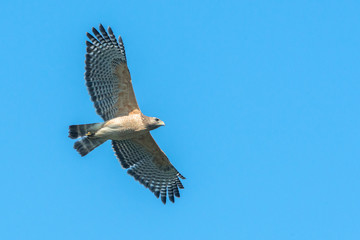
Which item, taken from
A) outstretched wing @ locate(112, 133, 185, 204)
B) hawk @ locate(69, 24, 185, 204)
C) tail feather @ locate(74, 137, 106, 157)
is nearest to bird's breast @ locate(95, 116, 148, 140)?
hawk @ locate(69, 24, 185, 204)

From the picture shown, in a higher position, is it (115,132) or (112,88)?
(112,88)

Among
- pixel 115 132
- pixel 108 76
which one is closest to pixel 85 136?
pixel 115 132

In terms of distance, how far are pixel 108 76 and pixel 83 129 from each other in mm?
1442

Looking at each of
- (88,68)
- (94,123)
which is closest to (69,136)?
(94,123)

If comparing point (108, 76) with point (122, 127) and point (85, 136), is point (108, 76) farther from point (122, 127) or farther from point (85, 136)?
point (85, 136)

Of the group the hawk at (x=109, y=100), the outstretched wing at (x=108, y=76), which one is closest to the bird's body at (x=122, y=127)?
the hawk at (x=109, y=100)

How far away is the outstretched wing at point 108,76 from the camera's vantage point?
52.2 ft

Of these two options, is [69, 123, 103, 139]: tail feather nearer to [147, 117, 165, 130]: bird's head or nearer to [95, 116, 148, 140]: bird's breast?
[95, 116, 148, 140]: bird's breast

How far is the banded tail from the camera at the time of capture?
16.2 metres

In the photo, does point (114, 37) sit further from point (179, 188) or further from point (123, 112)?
point (179, 188)

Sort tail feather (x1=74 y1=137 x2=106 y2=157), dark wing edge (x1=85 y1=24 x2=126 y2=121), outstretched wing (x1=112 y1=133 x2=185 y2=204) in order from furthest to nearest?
outstretched wing (x1=112 y1=133 x2=185 y2=204), tail feather (x1=74 y1=137 x2=106 y2=157), dark wing edge (x1=85 y1=24 x2=126 y2=121)

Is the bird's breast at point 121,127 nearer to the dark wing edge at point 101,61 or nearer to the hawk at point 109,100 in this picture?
the hawk at point 109,100

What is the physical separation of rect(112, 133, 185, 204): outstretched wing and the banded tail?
1.12 meters

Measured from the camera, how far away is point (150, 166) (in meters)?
17.8
